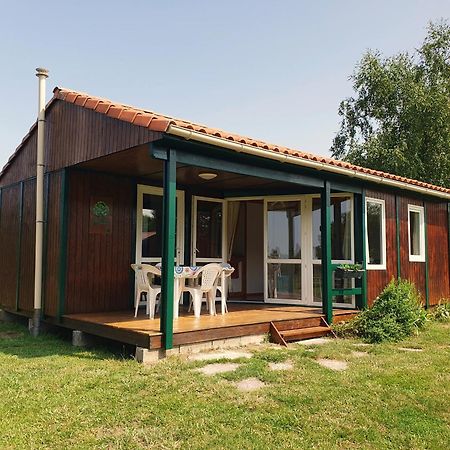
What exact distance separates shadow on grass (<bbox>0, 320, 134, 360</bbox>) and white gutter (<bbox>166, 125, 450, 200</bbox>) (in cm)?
253

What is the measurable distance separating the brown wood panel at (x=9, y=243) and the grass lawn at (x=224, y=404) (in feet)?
10.4

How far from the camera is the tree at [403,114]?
57.7 ft

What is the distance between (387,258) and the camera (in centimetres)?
835

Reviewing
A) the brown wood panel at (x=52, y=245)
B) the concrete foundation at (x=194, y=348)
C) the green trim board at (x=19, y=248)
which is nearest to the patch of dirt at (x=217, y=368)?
the concrete foundation at (x=194, y=348)

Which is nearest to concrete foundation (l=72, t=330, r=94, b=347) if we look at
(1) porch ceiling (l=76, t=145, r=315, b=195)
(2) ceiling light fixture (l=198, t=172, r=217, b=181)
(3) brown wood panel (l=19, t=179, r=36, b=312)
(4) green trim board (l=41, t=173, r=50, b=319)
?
(4) green trim board (l=41, t=173, r=50, b=319)

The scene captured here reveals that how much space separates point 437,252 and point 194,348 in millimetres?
7045

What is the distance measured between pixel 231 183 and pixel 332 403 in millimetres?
5087

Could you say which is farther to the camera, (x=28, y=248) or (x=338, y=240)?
(x=338, y=240)

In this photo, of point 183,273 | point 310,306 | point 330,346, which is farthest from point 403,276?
point 183,273

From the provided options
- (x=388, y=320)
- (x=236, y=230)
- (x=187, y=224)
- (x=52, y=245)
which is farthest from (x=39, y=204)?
(x=388, y=320)

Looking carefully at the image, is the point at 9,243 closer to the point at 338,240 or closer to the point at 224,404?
the point at 338,240


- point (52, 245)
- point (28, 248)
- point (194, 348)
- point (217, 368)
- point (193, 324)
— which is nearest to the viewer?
point (217, 368)

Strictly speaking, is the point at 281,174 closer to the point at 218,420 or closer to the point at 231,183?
the point at 231,183

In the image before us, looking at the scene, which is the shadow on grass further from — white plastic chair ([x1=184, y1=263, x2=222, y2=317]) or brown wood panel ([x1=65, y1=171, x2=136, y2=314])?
white plastic chair ([x1=184, y1=263, x2=222, y2=317])
